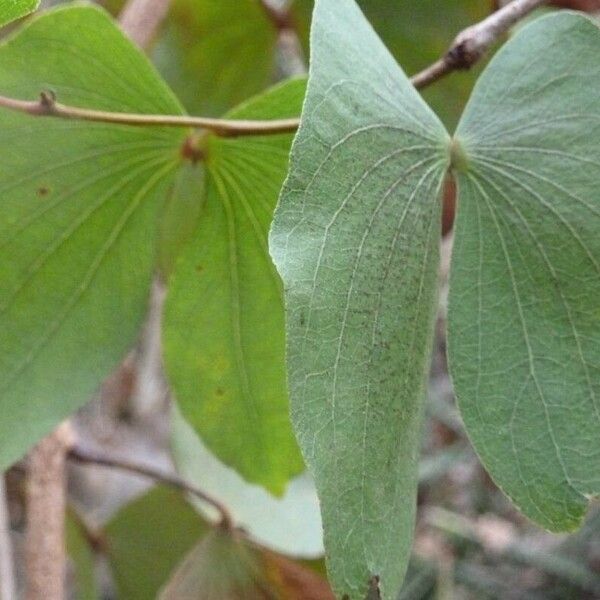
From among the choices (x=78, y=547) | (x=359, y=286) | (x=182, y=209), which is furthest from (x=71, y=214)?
(x=78, y=547)

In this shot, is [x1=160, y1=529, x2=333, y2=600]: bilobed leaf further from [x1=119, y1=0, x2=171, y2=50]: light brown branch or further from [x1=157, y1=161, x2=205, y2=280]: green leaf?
[x1=119, y1=0, x2=171, y2=50]: light brown branch

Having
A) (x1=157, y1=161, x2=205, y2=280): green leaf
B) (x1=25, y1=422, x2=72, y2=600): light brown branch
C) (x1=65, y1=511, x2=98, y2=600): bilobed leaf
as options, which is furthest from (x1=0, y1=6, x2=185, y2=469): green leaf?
(x1=65, y1=511, x2=98, y2=600): bilobed leaf

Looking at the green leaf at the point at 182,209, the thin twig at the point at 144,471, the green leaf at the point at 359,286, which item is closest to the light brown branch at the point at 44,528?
the thin twig at the point at 144,471

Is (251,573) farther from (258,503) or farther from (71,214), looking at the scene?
(71,214)

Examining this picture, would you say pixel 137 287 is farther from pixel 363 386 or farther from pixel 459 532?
pixel 459 532

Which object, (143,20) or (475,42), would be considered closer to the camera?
(475,42)

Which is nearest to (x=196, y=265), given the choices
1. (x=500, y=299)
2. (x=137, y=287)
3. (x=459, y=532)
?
(x=137, y=287)

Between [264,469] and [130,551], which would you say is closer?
[264,469]
